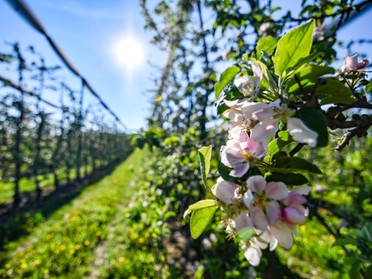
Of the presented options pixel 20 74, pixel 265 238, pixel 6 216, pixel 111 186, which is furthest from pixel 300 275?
pixel 111 186

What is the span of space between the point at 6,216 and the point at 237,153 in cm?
966

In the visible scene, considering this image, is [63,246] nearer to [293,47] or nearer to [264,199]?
[264,199]

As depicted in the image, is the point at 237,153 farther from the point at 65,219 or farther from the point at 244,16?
the point at 65,219

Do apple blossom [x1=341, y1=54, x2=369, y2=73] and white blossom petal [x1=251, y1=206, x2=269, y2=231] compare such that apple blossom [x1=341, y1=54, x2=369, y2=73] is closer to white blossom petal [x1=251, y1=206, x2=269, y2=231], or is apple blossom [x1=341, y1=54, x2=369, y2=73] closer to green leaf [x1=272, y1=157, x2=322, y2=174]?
green leaf [x1=272, y1=157, x2=322, y2=174]

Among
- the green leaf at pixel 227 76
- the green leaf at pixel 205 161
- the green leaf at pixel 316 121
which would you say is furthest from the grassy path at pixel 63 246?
the green leaf at pixel 316 121

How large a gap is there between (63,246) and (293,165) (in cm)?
592

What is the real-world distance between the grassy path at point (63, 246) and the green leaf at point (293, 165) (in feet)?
8.30

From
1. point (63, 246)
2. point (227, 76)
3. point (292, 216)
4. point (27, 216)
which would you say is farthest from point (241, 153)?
point (27, 216)

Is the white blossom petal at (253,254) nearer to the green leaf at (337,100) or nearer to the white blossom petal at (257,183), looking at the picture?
the white blossom petal at (257,183)

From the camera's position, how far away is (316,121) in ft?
1.51

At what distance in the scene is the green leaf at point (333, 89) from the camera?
0.55 metres

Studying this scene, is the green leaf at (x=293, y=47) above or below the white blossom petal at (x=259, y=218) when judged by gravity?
above

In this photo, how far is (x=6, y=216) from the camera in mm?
8133

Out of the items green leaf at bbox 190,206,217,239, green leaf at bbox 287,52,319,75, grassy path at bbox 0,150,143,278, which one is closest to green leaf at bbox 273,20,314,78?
green leaf at bbox 287,52,319,75
